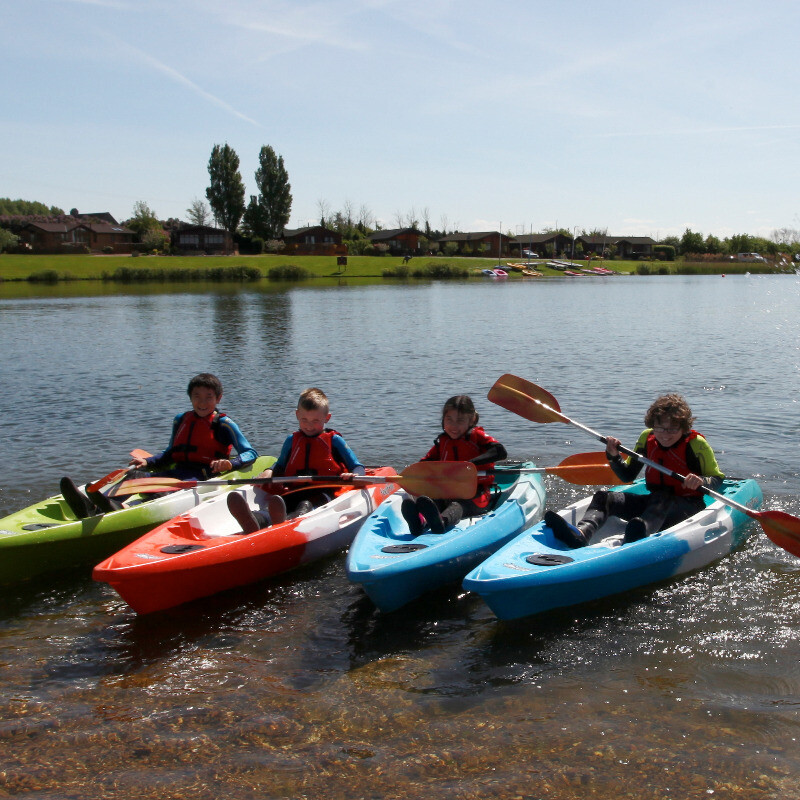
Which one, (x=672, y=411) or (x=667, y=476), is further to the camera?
(x=667, y=476)

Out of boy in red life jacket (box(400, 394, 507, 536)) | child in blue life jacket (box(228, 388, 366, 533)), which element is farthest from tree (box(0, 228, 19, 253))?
boy in red life jacket (box(400, 394, 507, 536))

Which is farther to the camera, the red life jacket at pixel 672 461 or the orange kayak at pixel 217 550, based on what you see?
the red life jacket at pixel 672 461

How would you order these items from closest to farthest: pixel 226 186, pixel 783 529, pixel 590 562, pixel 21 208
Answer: pixel 590 562 → pixel 783 529 → pixel 226 186 → pixel 21 208

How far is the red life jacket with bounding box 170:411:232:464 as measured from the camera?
716cm

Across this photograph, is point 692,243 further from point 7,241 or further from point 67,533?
point 67,533

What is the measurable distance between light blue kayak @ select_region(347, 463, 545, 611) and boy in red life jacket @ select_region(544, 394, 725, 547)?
635mm

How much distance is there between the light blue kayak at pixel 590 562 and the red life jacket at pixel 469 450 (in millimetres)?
727

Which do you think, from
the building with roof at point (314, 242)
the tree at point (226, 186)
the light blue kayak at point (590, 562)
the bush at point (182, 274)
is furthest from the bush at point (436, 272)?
the light blue kayak at point (590, 562)

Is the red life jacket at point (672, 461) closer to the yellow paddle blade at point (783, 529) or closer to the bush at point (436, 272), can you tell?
the yellow paddle blade at point (783, 529)

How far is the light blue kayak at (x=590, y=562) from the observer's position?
4.82 metres

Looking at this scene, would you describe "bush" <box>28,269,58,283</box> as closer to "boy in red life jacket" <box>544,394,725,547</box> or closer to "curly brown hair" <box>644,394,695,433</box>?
"boy in red life jacket" <box>544,394,725,547</box>

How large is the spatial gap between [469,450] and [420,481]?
58 centimetres

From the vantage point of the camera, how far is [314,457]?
667cm

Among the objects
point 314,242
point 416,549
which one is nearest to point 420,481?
point 416,549
